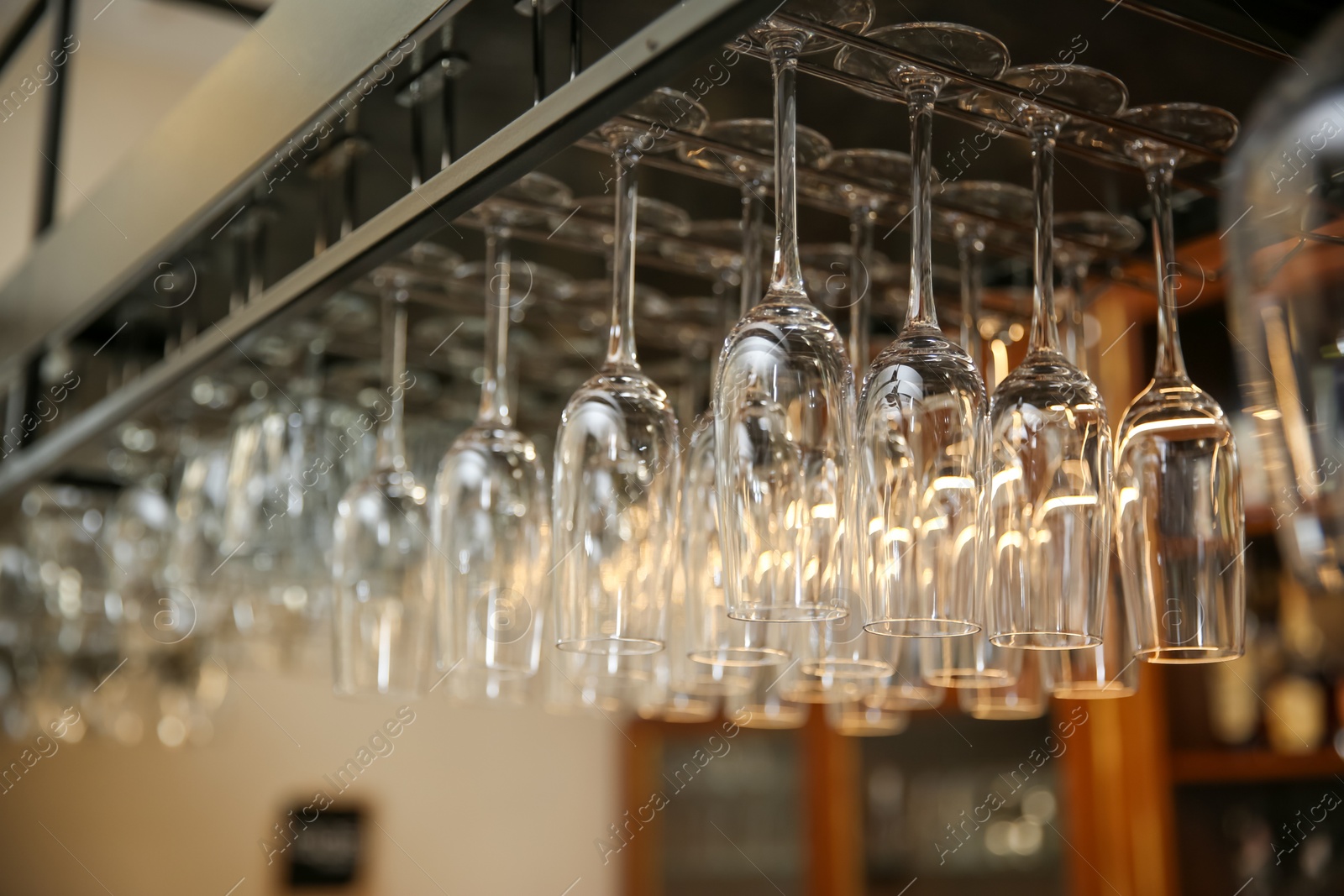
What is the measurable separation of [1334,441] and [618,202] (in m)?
0.43

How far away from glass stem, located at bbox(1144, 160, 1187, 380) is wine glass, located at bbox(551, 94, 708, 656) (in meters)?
0.25

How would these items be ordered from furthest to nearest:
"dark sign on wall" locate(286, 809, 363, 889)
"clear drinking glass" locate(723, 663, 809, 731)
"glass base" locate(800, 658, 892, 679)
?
"dark sign on wall" locate(286, 809, 363, 889)
"clear drinking glass" locate(723, 663, 809, 731)
"glass base" locate(800, 658, 892, 679)

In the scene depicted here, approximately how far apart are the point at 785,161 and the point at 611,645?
282 millimetres

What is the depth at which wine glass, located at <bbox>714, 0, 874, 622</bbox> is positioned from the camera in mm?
642

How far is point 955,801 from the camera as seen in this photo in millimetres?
2902

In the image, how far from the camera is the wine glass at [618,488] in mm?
763

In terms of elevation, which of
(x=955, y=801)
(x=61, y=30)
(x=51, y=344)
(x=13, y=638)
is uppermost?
(x=61, y=30)

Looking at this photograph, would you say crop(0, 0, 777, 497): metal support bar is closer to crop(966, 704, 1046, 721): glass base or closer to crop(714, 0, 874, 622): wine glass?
crop(714, 0, 874, 622): wine glass

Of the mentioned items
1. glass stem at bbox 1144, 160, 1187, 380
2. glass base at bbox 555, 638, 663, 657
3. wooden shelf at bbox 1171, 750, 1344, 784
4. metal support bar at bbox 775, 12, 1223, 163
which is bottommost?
wooden shelf at bbox 1171, 750, 1344, 784

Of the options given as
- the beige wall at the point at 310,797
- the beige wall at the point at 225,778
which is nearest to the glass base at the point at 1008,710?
the beige wall at the point at 225,778

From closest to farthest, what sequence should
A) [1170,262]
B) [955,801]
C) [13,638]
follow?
[1170,262]
[13,638]
[955,801]

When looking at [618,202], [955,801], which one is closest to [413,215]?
[618,202]

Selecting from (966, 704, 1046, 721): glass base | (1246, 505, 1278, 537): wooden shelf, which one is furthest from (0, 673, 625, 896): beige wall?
(966, 704, 1046, 721): glass base

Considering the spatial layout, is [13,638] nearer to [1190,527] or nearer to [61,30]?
[61,30]
